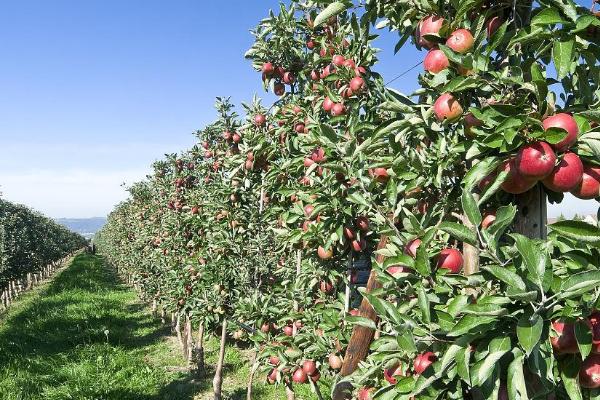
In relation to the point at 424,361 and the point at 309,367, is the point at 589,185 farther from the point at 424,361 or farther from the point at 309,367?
the point at 309,367

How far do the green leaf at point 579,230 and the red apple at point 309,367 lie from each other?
2.53 meters

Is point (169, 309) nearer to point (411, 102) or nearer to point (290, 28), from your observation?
point (290, 28)

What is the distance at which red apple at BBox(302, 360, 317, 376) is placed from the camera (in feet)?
11.2

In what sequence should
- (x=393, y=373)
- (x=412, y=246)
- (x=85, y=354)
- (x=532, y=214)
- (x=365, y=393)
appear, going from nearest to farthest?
(x=532, y=214), (x=412, y=246), (x=393, y=373), (x=365, y=393), (x=85, y=354)

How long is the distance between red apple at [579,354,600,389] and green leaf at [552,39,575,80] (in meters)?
0.84

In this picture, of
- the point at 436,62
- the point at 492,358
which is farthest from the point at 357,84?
the point at 492,358

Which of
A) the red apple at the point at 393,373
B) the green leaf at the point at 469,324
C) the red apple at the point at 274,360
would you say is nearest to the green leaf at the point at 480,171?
the green leaf at the point at 469,324

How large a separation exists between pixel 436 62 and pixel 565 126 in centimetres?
48

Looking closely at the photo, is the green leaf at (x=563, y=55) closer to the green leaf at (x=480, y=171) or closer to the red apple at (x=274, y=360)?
the green leaf at (x=480, y=171)

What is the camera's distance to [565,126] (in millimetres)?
1296

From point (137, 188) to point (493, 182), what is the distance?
18.9m

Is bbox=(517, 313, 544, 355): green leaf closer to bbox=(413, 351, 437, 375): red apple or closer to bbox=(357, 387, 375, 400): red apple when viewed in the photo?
bbox=(413, 351, 437, 375): red apple

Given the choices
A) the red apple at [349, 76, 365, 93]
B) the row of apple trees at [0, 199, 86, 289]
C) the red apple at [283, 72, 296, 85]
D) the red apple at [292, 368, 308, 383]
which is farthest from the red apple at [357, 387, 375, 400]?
the row of apple trees at [0, 199, 86, 289]

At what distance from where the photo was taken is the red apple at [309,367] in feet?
11.2
